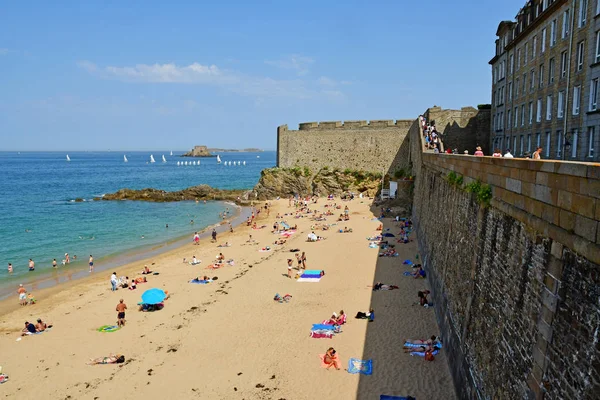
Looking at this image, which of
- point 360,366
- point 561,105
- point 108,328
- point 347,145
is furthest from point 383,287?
point 347,145

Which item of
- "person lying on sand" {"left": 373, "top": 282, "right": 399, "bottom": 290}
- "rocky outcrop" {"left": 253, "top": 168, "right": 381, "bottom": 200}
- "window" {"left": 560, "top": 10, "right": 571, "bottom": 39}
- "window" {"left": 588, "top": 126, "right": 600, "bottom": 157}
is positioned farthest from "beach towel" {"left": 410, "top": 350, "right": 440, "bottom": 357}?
"rocky outcrop" {"left": 253, "top": 168, "right": 381, "bottom": 200}

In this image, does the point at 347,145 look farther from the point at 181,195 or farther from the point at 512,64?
the point at 181,195

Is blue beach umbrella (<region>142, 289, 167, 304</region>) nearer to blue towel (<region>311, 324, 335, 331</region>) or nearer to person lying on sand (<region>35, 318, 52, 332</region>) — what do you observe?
person lying on sand (<region>35, 318, 52, 332</region>)

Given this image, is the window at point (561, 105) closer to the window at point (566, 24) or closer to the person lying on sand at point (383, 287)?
the window at point (566, 24)

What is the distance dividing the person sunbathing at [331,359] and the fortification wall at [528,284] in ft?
9.95

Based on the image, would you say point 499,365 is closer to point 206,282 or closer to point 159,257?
point 206,282

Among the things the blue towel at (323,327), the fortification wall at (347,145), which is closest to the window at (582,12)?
the blue towel at (323,327)

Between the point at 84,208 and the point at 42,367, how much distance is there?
41579mm

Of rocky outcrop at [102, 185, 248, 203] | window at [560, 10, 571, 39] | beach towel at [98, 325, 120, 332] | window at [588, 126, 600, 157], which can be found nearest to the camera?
beach towel at [98, 325, 120, 332]

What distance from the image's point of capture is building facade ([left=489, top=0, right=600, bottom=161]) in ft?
56.1

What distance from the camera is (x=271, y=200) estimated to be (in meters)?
49.7

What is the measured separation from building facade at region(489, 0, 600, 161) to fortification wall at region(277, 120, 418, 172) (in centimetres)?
1570

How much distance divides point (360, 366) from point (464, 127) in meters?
24.0

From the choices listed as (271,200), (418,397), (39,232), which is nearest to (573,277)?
(418,397)
